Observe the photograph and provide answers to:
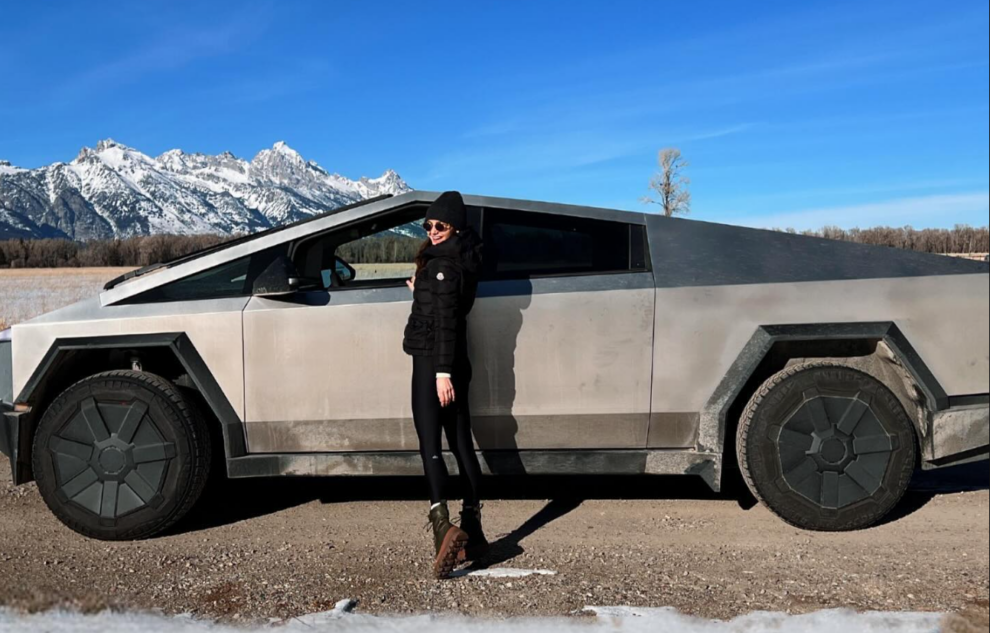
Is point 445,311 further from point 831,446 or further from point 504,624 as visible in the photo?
point 831,446

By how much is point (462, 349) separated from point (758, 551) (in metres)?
1.67

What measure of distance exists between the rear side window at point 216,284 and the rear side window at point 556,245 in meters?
1.16

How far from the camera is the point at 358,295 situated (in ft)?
10.7

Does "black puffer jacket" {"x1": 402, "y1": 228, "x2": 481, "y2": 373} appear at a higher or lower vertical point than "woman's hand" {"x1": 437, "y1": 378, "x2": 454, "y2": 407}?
higher

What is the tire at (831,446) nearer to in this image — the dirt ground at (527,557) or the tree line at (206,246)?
the dirt ground at (527,557)

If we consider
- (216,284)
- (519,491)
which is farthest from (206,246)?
(519,491)

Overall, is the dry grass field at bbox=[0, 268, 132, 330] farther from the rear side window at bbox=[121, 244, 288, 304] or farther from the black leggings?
the black leggings

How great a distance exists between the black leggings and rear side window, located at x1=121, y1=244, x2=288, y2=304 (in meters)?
1.02

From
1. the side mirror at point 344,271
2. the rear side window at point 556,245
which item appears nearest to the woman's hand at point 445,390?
the rear side window at point 556,245

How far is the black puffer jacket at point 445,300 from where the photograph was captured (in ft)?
9.26

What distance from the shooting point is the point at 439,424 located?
303 centimetres

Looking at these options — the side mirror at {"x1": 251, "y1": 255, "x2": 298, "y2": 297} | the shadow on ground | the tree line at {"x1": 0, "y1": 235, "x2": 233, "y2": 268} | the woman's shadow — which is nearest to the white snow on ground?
the woman's shadow

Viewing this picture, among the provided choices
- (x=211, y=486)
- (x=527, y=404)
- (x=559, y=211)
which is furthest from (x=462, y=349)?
(x=211, y=486)

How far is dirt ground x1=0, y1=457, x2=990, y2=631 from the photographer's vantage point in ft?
8.37
